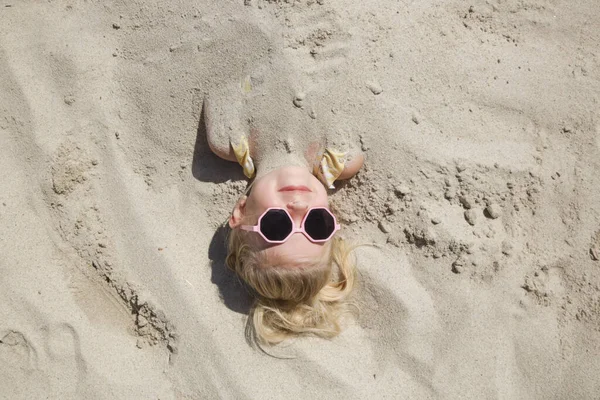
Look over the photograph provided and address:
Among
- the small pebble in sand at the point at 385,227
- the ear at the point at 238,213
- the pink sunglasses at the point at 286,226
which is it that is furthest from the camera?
the small pebble in sand at the point at 385,227

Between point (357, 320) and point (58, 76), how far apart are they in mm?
2600

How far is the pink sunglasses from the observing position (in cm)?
277

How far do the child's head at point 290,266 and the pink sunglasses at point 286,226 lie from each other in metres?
0.03

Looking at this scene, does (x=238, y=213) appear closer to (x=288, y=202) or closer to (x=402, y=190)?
(x=288, y=202)

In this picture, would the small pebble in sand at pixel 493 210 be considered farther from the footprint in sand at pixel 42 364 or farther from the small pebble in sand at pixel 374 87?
the footprint in sand at pixel 42 364

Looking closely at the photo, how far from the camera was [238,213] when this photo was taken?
120 inches

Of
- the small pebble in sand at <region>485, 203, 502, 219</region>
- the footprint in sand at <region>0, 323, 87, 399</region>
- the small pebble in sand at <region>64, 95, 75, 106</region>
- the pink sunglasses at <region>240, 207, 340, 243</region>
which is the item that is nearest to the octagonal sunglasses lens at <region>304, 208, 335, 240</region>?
the pink sunglasses at <region>240, 207, 340, 243</region>

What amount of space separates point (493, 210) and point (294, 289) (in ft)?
4.30

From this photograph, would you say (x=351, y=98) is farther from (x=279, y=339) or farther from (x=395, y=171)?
(x=279, y=339)

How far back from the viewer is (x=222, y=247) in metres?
3.29

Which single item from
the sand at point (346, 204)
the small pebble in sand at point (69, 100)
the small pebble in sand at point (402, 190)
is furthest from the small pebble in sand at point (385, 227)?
the small pebble in sand at point (69, 100)

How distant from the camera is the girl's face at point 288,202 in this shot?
110 inches

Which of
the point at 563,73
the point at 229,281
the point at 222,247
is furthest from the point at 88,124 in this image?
the point at 563,73

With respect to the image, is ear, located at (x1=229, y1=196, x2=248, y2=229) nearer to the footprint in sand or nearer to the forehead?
the forehead
